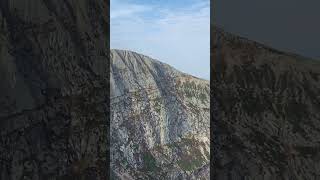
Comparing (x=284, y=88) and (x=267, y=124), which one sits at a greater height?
(x=284, y=88)

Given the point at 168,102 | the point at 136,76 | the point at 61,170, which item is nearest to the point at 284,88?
the point at 61,170

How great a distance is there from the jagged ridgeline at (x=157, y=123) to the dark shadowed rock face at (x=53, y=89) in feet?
202

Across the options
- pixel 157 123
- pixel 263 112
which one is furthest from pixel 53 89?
pixel 157 123

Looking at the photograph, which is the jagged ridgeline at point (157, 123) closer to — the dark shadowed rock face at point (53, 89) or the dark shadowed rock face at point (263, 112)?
Answer: the dark shadowed rock face at point (53, 89)

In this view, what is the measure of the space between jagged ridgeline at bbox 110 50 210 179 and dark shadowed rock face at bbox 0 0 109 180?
202 feet

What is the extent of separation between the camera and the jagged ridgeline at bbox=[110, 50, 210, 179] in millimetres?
72938

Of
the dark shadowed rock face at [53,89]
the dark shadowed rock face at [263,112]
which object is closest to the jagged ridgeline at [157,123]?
the dark shadowed rock face at [53,89]

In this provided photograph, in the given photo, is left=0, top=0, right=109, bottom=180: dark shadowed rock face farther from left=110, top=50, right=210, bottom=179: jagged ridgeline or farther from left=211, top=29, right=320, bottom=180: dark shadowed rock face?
left=110, top=50, right=210, bottom=179: jagged ridgeline

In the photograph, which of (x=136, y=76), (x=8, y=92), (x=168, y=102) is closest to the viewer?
(x=8, y=92)

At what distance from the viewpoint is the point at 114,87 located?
3364 inches

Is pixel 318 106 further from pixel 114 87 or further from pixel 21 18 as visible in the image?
pixel 114 87

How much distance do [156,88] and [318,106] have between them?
3240 inches

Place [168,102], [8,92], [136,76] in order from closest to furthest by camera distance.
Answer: [8,92] → [168,102] → [136,76]

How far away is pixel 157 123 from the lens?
8044 centimetres
